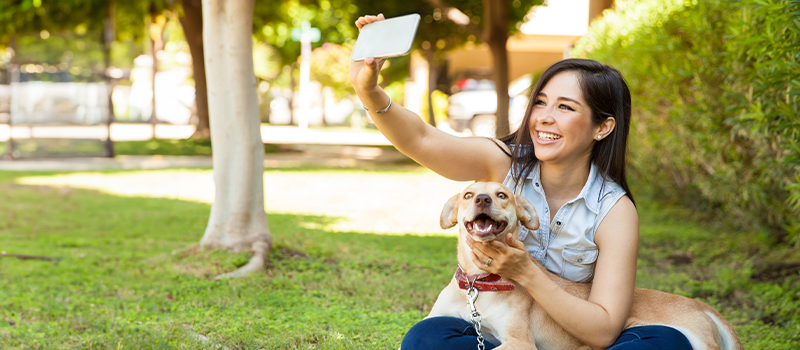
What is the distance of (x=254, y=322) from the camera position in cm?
441

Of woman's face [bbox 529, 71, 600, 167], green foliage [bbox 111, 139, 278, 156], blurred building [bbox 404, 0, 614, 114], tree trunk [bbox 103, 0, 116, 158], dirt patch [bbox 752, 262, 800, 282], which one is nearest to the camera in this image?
woman's face [bbox 529, 71, 600, 167]

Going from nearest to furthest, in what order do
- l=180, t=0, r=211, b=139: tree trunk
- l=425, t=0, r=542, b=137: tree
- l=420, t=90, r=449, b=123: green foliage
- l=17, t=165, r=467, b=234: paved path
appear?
l=17, t=165, r=467, b=234: paved path
l=425, t=0, r=542, b=137: tree
l=180, t=0, r=211, b=139: tree trunk
l=420, t=90, r=449, b=123: green foliage

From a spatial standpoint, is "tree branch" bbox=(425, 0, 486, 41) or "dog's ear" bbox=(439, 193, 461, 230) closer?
"dog's ear" bbox=(439, 193, 461, 230)

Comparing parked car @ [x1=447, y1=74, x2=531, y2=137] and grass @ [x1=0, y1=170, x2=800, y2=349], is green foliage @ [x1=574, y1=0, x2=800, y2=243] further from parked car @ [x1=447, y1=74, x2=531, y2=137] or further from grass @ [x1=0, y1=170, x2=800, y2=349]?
parked car @ [x1=447, y1=74, x2=531, y2=137]

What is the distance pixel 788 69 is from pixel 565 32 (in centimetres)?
2051

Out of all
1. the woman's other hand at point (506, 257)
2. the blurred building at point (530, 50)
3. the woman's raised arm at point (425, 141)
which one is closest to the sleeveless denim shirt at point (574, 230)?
the woman's raised arm at point (425, 141)

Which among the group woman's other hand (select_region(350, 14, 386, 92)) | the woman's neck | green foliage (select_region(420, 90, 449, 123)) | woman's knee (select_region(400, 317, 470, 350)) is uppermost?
woman's other hand (select_region(350, 14, 386, 92))

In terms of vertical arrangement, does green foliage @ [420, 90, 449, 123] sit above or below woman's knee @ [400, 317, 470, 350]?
below

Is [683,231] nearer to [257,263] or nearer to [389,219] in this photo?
[389,219]

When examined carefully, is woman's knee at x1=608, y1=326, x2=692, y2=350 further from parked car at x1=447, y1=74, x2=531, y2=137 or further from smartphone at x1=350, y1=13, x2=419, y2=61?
parked car at x1=447, y1=74, x2=531, y2=137

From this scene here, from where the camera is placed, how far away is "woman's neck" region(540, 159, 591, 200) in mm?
3088

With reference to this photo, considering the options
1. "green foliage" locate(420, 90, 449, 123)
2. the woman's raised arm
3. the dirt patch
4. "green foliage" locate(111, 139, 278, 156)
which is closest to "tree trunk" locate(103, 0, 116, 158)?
"green foliage" locate(111, 139, 278, 156)

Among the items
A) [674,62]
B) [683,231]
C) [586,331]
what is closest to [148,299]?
[586,331]

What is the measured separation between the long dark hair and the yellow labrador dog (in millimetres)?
368
